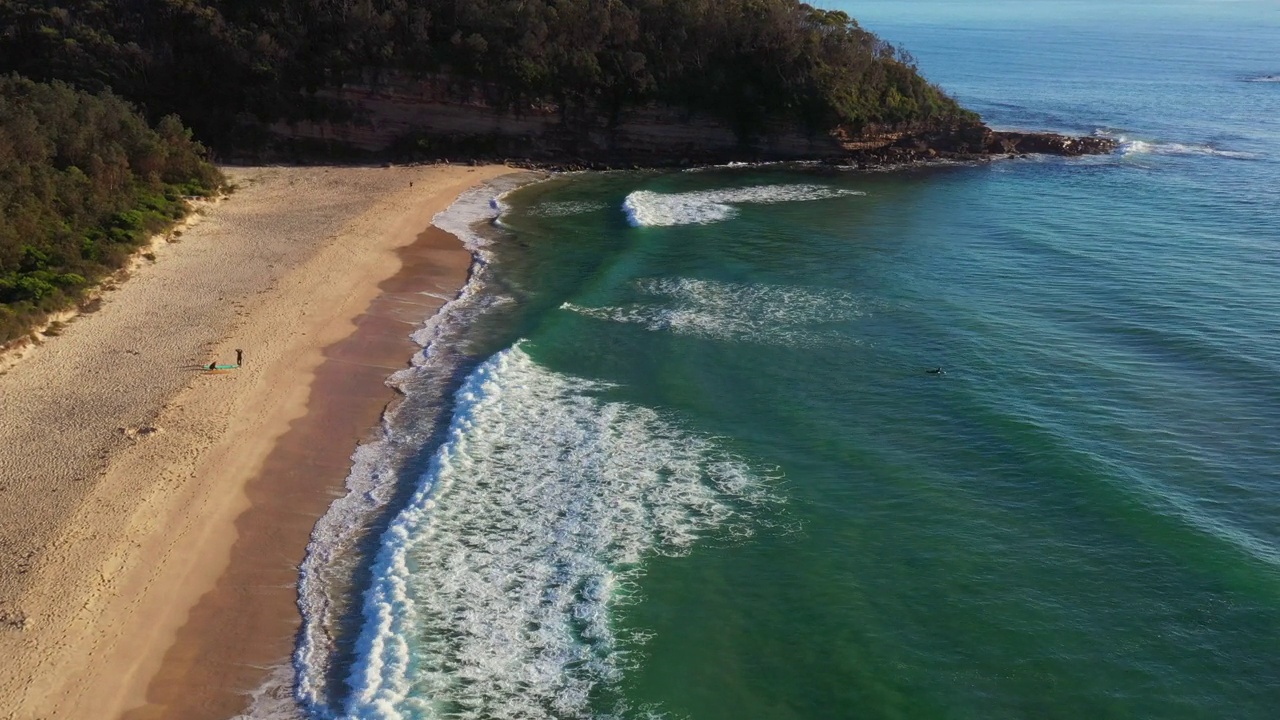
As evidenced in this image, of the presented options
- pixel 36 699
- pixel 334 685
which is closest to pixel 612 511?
pixel 334 685

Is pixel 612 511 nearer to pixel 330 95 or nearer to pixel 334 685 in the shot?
pixel 334 685

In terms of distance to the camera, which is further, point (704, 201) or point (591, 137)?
point (591, 137)

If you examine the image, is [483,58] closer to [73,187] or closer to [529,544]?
[73,187]

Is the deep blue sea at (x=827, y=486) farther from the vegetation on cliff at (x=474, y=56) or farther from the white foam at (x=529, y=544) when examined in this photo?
the vegetation on cliff at (x=474, y=56)

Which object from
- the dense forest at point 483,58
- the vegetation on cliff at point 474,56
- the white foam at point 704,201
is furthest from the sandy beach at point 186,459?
the vegetation on cliff at point 474,56

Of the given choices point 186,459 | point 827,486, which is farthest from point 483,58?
point 827,486
